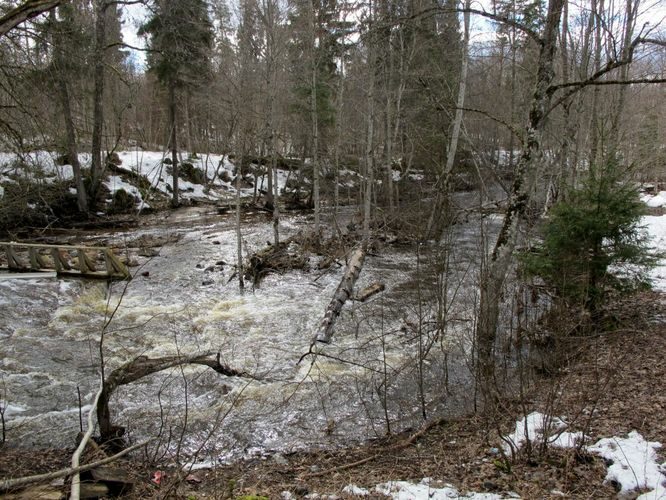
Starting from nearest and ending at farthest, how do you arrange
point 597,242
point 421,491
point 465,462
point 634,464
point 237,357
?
point 634,464, point 421,491, point 465,462, point 597,242, point 237,357

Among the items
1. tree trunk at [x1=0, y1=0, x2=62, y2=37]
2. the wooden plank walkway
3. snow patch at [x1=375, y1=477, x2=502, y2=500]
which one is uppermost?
tree trunk at [x1=0, y1=0, x2=62, y2=37]

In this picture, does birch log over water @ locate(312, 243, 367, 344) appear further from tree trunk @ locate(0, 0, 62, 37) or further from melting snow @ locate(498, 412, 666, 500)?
tree trunk @ locate(0, 0, 62, 37)

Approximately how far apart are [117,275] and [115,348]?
452 centimetres

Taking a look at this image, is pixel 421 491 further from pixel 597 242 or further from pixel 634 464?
pixel 597 242

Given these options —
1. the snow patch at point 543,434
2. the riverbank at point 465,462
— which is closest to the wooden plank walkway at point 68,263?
the riverbank at point 465,462

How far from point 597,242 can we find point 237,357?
21.1ft

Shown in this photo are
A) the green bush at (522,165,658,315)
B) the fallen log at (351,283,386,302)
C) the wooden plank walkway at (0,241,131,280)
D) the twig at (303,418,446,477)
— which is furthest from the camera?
the wooden plank walkway at (0,241,131,280)

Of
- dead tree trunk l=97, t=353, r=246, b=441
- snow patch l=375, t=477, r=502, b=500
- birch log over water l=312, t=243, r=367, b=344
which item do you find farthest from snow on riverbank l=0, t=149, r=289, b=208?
snow patch l=375, t=477, r=502, b=500

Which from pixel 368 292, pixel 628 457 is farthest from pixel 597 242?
pixel 368 292

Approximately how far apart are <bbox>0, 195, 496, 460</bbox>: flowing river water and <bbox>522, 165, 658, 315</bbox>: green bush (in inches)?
52.5

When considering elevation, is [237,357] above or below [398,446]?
below

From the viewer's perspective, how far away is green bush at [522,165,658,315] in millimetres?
6895

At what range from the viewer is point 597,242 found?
23.3 feet

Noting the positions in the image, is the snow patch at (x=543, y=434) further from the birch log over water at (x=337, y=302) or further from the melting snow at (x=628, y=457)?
the birch log over water at (x=337, y=302)
